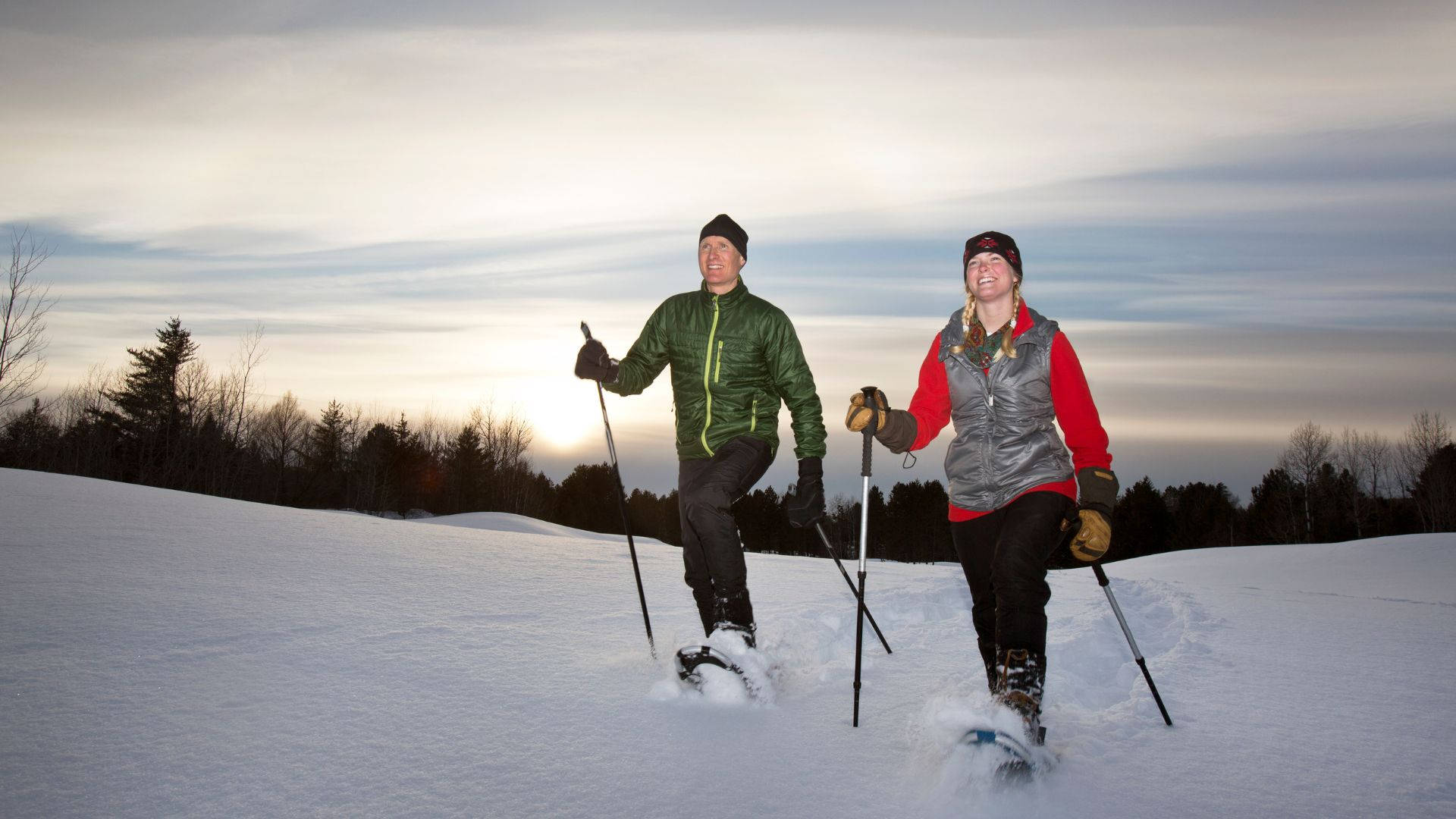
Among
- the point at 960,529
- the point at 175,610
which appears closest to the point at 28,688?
the point at 175,610

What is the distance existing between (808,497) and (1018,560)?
110 centimetres

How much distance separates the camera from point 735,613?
373 centimetres

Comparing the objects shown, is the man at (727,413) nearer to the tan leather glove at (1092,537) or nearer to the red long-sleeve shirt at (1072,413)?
the red long-sleeve shirt at (1072,413)

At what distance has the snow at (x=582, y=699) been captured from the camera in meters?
2.36

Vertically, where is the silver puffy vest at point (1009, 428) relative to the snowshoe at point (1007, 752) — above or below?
above

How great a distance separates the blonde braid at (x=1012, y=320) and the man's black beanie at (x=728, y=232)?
1447mm

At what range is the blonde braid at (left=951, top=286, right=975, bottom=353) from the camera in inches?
133

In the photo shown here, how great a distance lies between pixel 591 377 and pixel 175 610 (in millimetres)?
2284

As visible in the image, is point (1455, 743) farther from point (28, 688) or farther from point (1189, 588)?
point (28, 688)

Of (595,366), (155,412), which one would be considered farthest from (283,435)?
(595,366)

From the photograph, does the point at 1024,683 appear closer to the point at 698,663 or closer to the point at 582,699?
the point at 698,663

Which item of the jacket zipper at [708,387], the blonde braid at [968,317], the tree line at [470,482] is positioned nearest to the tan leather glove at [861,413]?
the blonde braid at [968,317]

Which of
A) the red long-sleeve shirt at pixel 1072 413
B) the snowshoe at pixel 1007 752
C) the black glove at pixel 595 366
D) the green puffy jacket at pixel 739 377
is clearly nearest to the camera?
the snowshoe at pixel 1007 752

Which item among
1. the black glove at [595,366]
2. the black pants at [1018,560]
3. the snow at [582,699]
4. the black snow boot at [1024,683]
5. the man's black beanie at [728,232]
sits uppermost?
the man's black beanie at [728,232]
